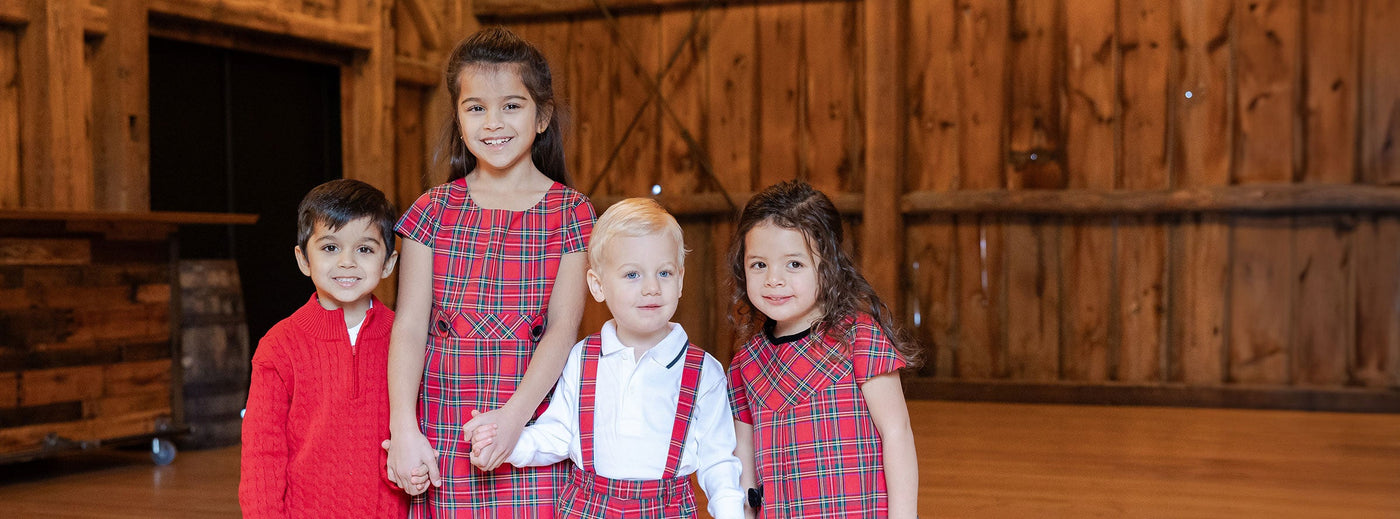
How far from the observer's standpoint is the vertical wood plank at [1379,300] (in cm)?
559

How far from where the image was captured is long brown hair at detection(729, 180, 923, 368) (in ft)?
6.15

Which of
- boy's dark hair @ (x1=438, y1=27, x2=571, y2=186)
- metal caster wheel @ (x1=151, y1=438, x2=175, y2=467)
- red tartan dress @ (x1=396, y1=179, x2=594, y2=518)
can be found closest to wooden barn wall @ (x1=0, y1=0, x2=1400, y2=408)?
metal caster wheel @ (x1=151, y1=438, x2=175, y2=467)

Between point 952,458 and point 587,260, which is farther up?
point 587,260

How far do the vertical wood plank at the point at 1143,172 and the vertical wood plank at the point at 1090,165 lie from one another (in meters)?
0.06

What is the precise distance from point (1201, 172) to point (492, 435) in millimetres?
5021

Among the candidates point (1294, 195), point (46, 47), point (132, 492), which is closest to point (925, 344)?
point (1294, 195)

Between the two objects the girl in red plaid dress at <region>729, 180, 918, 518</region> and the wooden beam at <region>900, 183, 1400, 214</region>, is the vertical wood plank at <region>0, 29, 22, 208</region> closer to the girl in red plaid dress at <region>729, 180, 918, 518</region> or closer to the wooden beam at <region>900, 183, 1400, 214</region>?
the girl in red plaid dress at <region>729, 180, 918, 518</region>

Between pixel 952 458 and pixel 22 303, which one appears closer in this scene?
pixel 22 303

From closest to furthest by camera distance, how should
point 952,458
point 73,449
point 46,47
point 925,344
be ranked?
point 73,449
point 952,458
point 46,47
point 925,344

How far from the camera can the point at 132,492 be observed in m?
3.85

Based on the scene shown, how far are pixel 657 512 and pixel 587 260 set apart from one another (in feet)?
1.47

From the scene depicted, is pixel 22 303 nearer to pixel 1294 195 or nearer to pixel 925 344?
pixel 925 344

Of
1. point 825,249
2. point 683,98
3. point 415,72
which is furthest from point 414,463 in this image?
point 415,72

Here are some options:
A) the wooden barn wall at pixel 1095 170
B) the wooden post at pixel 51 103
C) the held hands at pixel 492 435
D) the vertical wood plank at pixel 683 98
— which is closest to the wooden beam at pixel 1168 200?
the wooden barn wall at pixel 1095 170
